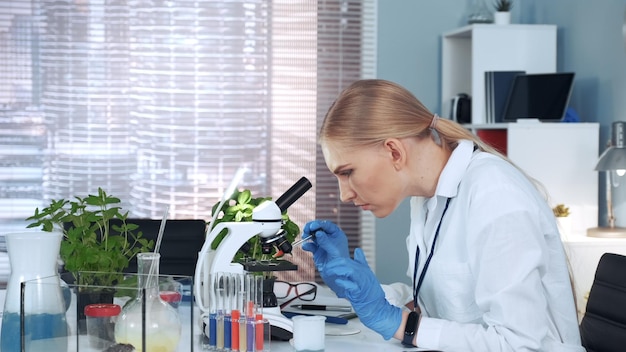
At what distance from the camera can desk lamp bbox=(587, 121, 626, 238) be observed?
3143 millimetres

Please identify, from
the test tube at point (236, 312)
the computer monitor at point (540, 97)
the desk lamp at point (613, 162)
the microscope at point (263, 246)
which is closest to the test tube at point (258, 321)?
the test tube at point (236, 312)

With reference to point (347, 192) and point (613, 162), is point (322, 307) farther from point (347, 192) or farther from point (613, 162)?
point (613, 162)

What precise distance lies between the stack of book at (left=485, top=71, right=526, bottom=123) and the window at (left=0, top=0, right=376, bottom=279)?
768 mm

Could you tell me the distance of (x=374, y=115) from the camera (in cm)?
175

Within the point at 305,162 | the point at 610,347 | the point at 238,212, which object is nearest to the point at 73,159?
the point at 305,162

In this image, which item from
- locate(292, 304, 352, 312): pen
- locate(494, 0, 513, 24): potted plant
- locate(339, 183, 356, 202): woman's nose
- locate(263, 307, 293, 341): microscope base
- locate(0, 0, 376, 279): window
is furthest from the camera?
locate(0, 0, 376, 279): window

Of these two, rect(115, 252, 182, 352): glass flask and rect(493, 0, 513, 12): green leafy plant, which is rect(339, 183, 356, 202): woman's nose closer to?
rect(115, 252, 182, 352): glass flask

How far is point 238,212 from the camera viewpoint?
198cm

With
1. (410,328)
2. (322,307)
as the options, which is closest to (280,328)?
(410,328)

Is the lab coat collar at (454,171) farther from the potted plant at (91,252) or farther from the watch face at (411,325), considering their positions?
the potted plant at (91,252)

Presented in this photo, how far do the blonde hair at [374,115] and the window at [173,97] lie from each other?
258 centimetres

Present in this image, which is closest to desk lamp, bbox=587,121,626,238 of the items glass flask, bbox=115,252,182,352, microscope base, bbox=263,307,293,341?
microscope base, bbox=263,307,293,341

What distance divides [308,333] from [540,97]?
225 centimetres

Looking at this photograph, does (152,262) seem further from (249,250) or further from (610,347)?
(610,347)
